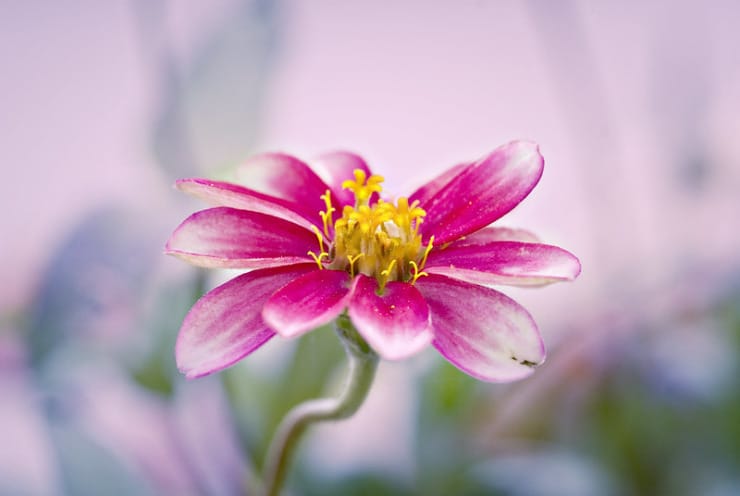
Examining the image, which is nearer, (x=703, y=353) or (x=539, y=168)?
(x=539, y=168)

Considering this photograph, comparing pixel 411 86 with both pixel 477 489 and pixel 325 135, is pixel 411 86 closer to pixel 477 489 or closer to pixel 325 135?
pixel 325 135

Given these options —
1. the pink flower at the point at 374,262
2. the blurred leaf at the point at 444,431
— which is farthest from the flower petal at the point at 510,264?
the blurred leaf at the point at 444,431

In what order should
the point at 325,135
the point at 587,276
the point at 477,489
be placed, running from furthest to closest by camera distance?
the point at 325,135, the point at 587,276, the point at 477,489

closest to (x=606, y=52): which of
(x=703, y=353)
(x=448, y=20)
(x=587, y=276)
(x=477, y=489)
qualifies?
(x=448, y=20)

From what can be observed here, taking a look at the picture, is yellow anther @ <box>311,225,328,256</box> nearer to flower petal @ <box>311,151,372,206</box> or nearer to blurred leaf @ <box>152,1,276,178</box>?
flower petal @ <box>311,151,372,206</box>

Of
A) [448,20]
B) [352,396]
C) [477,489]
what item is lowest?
[477,489]

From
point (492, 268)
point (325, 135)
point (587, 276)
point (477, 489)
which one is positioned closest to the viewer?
point (492, 268)

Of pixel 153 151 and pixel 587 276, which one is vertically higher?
pixel 153 151

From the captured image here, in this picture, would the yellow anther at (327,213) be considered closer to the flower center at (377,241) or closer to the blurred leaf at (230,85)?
the flower center at (377,241)
